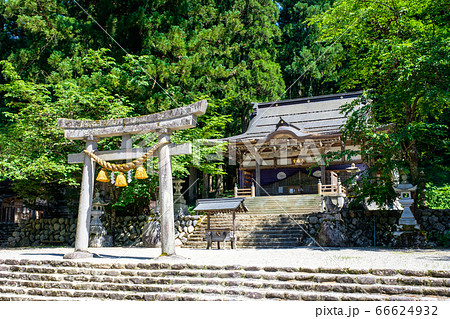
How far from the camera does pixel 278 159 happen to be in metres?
21.5

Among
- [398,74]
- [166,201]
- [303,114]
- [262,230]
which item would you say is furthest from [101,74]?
[303,114]

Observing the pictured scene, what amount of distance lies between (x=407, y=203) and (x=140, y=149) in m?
8.02

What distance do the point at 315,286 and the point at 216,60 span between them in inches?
653

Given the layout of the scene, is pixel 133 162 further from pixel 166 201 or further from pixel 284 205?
pixel 284 205

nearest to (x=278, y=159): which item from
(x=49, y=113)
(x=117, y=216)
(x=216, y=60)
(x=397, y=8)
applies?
(x=216, y=60)

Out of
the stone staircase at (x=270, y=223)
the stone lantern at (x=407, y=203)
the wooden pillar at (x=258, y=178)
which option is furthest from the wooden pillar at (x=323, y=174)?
the stone lantern at (x=407, y=203)

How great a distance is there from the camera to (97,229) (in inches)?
569

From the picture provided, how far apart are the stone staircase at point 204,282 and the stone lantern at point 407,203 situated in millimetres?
6003

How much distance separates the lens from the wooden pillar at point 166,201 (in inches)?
307

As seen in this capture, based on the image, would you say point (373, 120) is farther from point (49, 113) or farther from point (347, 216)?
point (49, 113)

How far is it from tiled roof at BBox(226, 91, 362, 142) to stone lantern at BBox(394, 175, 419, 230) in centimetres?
1076

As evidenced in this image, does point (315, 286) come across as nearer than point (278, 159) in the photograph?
Yes

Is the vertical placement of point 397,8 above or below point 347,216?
above

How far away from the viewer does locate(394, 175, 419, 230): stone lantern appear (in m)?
10.9
